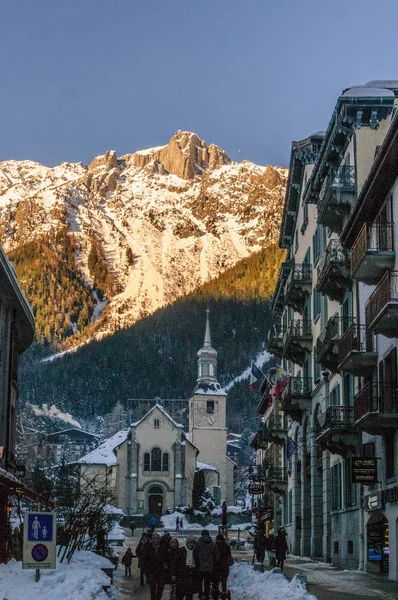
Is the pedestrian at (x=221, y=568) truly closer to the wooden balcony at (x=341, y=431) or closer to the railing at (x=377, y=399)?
the railing at (x=377, y=399)

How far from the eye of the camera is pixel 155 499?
123 meters

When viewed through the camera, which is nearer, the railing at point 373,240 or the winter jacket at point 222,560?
the winter jacket at point 222,560

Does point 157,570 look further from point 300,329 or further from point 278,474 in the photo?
point 278,474

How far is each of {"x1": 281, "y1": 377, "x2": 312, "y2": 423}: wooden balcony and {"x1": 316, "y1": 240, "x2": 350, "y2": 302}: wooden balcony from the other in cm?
948

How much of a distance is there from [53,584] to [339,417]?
673 inches

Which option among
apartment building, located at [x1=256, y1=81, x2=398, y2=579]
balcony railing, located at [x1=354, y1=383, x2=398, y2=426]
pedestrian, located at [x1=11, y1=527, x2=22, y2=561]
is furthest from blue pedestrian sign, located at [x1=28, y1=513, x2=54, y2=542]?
balcony railing, located at [x1=354, y1=383, x2=398, y2=426]

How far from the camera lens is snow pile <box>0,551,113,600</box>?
19.1 meters

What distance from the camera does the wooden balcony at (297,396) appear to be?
154 feet

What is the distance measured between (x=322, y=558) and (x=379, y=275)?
1733cm

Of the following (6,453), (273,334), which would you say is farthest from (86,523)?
(273,334)

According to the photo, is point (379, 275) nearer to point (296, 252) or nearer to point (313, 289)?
point (313, 289)

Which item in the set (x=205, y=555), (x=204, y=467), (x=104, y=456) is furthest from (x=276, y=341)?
(x=204, y=467)

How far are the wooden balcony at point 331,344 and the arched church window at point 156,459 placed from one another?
8852 cm

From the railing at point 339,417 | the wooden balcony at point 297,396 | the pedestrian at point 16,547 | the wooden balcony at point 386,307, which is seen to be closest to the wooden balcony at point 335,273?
the railing at point 339,417
